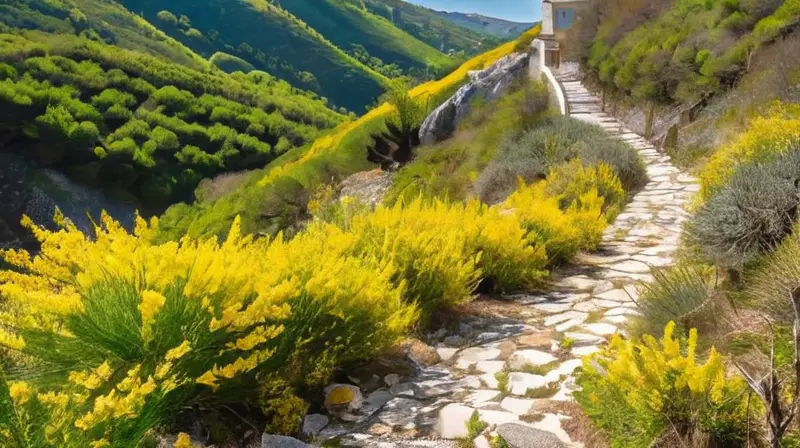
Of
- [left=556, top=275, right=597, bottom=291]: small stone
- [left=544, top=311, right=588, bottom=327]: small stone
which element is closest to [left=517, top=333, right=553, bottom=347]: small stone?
[left=544, top=311, right=588, bottom=327]: small stone

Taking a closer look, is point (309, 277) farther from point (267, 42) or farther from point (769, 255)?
point (267, 42)

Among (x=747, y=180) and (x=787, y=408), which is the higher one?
(x=747, y=180)

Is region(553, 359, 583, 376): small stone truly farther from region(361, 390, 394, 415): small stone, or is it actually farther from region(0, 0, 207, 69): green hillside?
region(0, 0, 207, 69): green hillside

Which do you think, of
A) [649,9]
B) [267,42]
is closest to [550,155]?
[649,9]

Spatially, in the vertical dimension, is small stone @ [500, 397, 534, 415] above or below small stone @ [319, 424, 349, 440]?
above

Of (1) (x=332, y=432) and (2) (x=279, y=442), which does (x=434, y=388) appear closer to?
(1) (x=332, y=432)

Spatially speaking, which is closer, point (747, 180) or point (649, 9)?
point (747, 180)

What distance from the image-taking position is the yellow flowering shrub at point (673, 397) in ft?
6.48

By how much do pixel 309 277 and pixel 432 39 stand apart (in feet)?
633

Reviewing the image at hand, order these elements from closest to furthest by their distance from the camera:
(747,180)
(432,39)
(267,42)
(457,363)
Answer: (457,363) < (747,180) < (267,42) < (432,39)

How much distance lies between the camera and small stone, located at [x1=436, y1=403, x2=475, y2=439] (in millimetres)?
2598

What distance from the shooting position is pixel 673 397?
2055 millimetres

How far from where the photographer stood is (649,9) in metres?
19.7

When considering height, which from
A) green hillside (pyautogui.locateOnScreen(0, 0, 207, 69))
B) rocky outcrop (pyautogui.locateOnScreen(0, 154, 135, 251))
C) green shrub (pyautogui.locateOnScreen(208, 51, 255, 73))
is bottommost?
rocky outcrop (pyautogui.locateOnScreen(0, 154, 135, 251))
